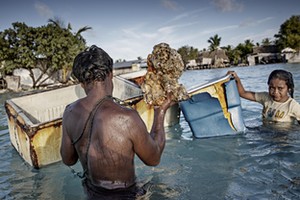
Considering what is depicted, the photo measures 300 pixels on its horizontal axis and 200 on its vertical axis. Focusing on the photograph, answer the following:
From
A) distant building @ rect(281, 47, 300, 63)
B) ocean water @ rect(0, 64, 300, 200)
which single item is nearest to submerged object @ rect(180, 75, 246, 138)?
ocean water @ rect(0, 64, 300, 200)

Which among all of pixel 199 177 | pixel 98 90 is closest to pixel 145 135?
pixel 98 90

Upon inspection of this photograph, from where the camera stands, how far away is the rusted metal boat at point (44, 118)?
318cm

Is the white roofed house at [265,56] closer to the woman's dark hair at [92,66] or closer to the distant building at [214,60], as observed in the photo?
the distant building at [214,60]

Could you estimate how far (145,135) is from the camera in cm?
156

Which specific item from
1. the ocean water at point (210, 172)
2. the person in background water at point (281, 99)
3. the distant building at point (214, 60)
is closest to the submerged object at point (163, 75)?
the ocean water at point (210, 172)

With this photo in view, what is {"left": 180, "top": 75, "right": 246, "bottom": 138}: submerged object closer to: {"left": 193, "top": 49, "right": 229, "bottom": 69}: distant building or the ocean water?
the ocean water

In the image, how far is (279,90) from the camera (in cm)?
373

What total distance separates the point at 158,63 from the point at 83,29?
79.2 feet

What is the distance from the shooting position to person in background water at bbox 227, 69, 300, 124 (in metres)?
3.67

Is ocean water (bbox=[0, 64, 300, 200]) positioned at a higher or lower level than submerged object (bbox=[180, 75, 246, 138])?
lower

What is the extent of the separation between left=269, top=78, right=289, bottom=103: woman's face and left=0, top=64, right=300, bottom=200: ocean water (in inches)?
19.4

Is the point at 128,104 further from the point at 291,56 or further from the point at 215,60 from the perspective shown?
the point at 215,60

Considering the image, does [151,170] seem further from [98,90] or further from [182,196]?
[98,90]

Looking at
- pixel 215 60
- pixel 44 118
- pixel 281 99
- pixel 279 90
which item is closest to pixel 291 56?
pixel 215 60
